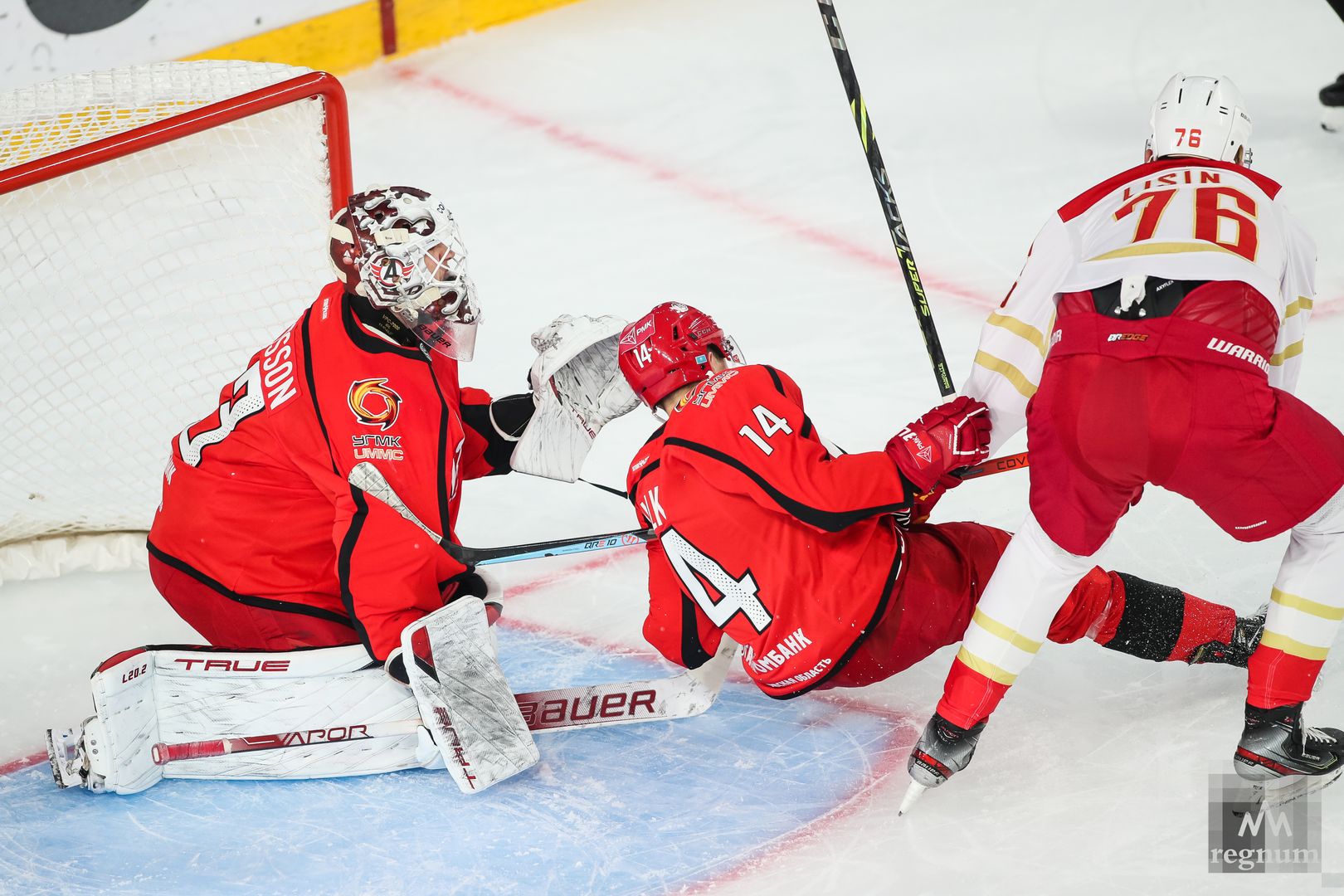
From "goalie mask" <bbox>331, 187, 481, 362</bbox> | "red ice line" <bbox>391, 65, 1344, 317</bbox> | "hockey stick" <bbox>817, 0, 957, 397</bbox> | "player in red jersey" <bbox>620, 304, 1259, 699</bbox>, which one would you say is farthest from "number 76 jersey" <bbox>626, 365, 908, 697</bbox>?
"red ice line" <bbox>391, 65, 1344, 317</bbox>


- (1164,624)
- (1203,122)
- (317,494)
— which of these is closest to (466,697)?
(317,494)

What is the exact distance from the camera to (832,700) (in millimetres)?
2738

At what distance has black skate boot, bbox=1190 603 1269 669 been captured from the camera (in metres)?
2.58

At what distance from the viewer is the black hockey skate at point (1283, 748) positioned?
2268 mm

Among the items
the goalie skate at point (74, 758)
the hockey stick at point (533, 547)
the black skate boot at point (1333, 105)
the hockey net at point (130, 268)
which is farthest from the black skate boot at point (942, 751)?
the black skate boot at point (1333, 105)

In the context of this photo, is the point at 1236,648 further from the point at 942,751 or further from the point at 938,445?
the point at 938,445

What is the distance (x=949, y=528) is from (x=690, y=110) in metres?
3.13

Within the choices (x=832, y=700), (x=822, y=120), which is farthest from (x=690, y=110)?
(x=832, y=700)

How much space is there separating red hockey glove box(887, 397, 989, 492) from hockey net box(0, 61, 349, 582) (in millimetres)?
1307

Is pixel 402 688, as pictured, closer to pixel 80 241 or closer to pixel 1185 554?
pixel 80 241

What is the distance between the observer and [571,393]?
2.73 metres

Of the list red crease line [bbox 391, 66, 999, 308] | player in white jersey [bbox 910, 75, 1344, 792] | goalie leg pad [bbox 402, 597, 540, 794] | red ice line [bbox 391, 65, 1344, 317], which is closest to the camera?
player in white jersey [bbox 910, 75, 1344, 792]
